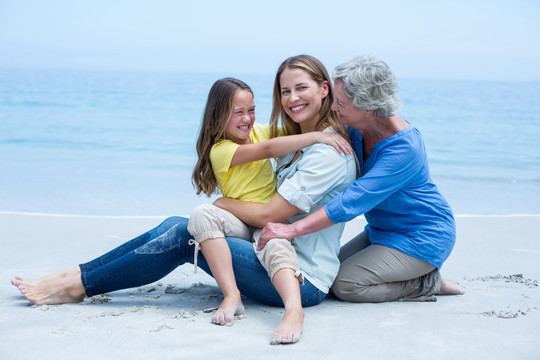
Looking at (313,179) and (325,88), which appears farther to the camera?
(325,88)

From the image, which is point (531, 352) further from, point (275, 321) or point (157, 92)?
point (157, 92)

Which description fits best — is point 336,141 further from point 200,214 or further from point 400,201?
point 200,214

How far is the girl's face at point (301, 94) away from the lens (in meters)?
3.05

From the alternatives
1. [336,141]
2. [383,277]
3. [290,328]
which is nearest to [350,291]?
[383,277]

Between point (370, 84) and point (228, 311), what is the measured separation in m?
1.19

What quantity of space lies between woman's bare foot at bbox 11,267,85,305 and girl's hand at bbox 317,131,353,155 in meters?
1.37

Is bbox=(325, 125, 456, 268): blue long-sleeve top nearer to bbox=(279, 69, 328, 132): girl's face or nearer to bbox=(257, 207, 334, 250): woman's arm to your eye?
bbox=(257, 207, 334, 250): woman's arm

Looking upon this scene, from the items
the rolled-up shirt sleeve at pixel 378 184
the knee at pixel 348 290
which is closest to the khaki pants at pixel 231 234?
the rolled-up shirt sleeve at pixel 378 184

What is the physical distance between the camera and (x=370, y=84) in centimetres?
282

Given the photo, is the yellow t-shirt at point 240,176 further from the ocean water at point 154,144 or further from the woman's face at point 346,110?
the ocean water at point 154,144

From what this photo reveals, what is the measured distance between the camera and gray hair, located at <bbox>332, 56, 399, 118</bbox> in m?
2.81

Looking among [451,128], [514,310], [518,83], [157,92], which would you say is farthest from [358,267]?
[518,83]

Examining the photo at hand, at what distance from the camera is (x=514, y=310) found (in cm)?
301

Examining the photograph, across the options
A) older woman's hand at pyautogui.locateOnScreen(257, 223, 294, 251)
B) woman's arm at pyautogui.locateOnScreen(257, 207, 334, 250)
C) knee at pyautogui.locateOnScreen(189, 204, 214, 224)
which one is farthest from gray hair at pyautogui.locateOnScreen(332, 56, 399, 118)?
knee at pyautogui.locateOnScreen(189, 204, 214, 224)
